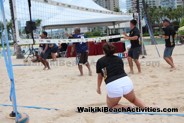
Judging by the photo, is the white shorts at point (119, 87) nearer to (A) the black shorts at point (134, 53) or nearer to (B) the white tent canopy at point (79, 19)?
(A) the black shorts at point (134, 53)

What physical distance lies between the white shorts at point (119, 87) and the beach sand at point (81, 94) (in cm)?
34

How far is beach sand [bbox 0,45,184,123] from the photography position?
14.0ft

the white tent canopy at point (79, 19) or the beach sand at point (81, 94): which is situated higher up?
the white tent canopy at point (79, 19)

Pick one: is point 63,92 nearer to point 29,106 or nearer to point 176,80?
point 29,106

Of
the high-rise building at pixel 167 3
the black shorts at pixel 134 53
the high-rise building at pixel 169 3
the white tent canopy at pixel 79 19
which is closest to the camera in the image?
the black shorts at pixel 134 53

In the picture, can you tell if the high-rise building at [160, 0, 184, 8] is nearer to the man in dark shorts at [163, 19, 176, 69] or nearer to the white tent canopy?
the white tent canopy

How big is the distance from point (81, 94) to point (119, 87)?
1879mm

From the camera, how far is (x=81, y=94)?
5.84 metres

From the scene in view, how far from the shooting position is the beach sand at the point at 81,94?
14.0 ft

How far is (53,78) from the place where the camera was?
8.09 meters

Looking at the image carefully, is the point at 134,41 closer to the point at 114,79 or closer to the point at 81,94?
the point at 81,94

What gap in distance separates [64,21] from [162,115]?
14.0 m

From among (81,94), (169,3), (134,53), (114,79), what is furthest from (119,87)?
(169,3)

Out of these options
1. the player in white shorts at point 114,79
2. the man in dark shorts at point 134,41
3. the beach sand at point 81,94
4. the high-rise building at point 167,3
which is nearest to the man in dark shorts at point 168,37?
the beach sand at point 81,94
